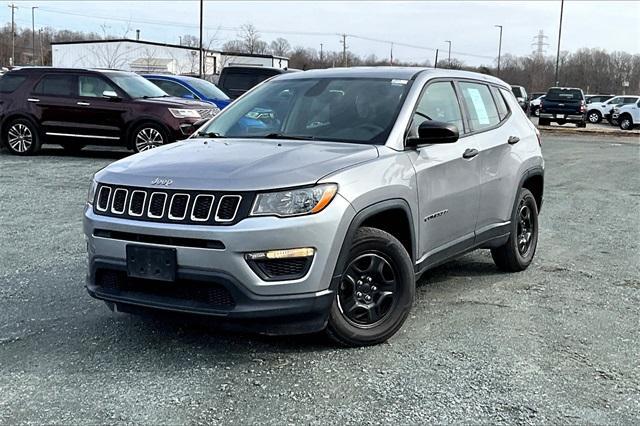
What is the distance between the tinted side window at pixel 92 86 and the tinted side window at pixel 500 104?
9.27 meters

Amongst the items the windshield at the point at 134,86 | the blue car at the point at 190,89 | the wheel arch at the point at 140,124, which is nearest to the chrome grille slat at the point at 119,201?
the wheel arch at the point at 140,124

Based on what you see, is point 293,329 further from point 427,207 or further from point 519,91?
point 519,91

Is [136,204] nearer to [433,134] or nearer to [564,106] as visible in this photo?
[433,134]

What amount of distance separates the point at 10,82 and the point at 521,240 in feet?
37.5

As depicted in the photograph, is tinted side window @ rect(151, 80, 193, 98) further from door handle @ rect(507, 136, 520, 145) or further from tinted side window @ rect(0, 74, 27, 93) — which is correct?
door handle @ rect(507, 136, 520, 145)

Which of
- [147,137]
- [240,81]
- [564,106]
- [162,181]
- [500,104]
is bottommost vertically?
[147,137]

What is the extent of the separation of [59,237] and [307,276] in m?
4.21

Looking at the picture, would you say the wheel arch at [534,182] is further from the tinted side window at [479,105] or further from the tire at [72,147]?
the tire at [72,147]

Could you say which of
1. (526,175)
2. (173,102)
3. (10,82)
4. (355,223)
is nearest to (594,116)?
(173,102)

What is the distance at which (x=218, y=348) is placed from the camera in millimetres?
4203

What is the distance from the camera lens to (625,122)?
112 feet

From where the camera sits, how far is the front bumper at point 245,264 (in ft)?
11.9

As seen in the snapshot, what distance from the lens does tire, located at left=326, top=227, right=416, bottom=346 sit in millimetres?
4074

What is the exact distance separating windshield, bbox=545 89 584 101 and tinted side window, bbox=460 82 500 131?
28.7 meters
